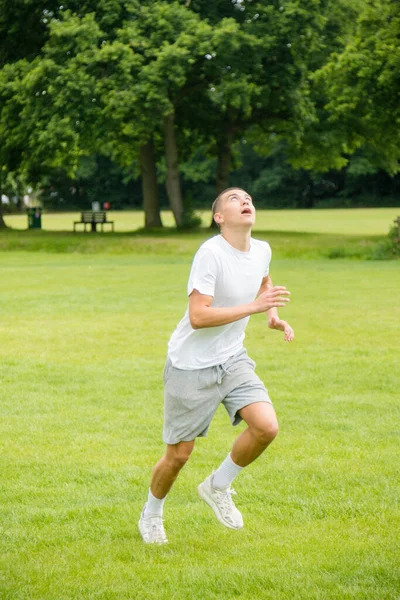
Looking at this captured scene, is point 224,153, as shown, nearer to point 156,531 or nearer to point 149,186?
point 149,186

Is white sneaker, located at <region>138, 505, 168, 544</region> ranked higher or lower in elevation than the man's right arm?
lower

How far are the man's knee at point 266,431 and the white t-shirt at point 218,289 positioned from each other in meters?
0.42

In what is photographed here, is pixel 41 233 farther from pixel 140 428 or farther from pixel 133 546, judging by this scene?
pixel 133 546

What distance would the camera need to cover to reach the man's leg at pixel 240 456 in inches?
229

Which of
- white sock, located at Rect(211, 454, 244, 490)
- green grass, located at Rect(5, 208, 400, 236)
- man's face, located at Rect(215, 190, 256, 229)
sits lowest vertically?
green grass, located at Rect(5, 208, 400, 236)

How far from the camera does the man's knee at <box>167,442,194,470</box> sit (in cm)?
596

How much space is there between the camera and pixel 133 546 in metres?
5.98

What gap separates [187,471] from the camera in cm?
782

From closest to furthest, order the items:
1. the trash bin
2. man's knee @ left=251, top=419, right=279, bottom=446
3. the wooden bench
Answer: man's knee @ left=251, top=419, right=279, bottom=446 → the wooden bench → the trash bin

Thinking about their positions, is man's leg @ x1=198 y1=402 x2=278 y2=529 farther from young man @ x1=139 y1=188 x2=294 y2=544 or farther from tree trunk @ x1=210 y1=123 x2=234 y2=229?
tree trunk @ x1=210 y1=123 x2=234 y2=229

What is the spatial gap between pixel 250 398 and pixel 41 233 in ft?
132

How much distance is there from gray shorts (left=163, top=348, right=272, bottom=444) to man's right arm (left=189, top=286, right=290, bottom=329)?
15.5 inches

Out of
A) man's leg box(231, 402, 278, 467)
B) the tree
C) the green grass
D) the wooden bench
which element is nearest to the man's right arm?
man's leg box(231, 402, 278, 467)

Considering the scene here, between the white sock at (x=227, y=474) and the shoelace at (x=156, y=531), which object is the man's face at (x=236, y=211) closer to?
the white sock at (x=227, y=474)
